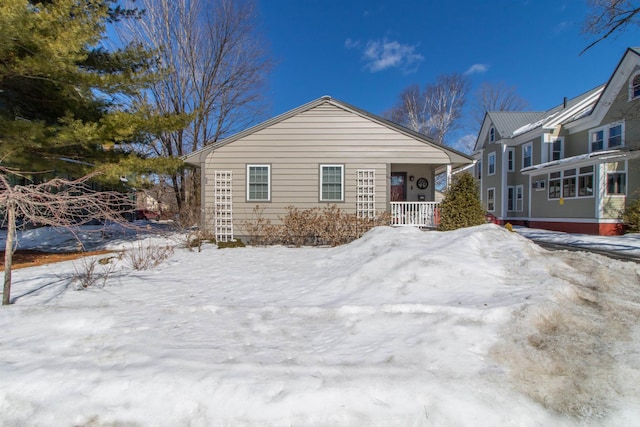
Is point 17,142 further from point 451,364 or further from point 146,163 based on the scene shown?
point 451,364

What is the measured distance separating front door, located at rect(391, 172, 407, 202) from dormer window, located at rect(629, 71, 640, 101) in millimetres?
12582

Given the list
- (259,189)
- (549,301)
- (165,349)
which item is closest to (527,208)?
(259,189)

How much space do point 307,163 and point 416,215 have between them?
410cm

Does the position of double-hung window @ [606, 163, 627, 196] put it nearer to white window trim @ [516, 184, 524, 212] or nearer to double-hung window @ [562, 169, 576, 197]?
double-hung window @ [562, 169, 576, 197]

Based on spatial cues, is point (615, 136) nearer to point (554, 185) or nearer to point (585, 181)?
point (585, 181)

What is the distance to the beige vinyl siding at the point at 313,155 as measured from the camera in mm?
9711

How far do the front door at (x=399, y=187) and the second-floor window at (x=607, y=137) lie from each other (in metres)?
12.2

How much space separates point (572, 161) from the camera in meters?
15.1

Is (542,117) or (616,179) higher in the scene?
(542,117)

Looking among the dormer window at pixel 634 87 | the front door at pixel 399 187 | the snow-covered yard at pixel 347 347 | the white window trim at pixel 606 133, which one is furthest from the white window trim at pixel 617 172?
the snow-covered yard at pixel 347 347

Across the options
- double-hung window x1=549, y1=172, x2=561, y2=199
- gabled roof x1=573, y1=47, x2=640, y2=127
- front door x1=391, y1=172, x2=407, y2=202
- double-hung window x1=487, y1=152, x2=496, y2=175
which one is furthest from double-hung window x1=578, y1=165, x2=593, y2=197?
front door x1=391, y1=172, x2=407, y2=202

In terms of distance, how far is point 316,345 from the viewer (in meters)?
2.69

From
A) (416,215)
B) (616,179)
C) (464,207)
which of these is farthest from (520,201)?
(464,207)

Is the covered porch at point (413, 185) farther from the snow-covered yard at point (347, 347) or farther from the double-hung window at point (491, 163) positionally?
the double-hung window at point (491, 163)
